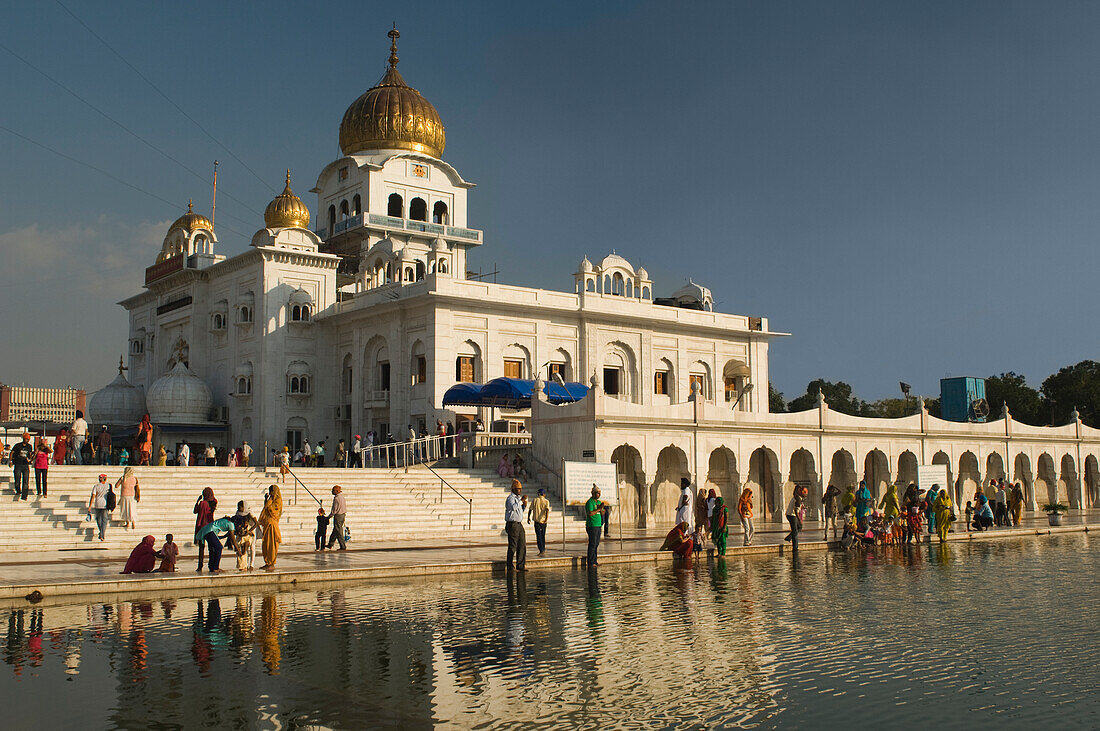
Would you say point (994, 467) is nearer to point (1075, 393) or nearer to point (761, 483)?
point (761, 483)

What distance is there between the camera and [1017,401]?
241ft

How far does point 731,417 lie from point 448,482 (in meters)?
9.32

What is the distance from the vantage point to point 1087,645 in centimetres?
1088

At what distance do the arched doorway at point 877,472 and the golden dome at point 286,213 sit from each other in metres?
27.2

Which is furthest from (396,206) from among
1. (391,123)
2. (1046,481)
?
(1046,481)

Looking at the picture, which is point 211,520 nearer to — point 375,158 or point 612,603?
point 612,603

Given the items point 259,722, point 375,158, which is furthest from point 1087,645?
point 375,158

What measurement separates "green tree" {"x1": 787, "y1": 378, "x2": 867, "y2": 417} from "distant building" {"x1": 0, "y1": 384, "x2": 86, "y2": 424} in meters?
61.2

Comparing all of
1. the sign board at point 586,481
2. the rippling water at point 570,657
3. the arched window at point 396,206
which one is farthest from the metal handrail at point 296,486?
the arched window at point 396,206

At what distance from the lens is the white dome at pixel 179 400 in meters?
45.2

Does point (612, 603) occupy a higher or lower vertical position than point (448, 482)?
lower

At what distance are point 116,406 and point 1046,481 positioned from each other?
42.2 meters

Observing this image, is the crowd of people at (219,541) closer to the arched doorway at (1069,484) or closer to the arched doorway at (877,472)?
the arched doorway at (877,472)

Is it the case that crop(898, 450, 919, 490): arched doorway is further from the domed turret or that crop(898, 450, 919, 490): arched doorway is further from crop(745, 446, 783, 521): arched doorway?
the domed turret
